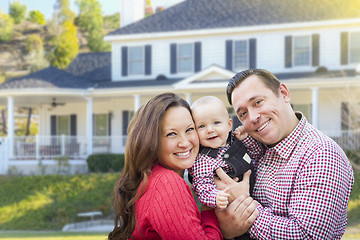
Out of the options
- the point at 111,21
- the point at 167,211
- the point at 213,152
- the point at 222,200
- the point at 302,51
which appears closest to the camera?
the point at 167,211

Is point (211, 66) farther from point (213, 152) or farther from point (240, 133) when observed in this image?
point (213, 152)

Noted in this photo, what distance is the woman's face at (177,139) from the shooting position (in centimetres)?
308

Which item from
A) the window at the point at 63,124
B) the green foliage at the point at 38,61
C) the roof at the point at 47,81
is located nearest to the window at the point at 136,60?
the roof at the point at 47,81

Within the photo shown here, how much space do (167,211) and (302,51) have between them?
63.6 feet

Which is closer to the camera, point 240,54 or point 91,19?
point 240,54

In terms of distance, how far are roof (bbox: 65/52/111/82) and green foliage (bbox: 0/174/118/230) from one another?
7.40 m

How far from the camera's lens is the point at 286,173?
9.86ft

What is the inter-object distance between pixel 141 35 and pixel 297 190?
2045 centimetres

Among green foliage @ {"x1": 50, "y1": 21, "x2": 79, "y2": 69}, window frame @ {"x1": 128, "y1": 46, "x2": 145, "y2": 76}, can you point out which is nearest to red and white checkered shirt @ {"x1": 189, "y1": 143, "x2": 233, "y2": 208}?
window frame @ {"x1": 128, "y1": 46, "x2": 145, "y2": 76}

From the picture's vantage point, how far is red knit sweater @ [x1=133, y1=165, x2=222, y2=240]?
280 cm

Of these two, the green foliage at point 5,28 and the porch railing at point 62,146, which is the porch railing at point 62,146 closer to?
the porch railing at point 62,146

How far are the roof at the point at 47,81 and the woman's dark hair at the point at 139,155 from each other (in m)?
19.2

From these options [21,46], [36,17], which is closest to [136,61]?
[21,46]

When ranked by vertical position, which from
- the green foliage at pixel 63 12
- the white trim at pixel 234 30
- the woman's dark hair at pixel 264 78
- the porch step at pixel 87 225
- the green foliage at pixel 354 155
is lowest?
the porch step at pixel 87 225
